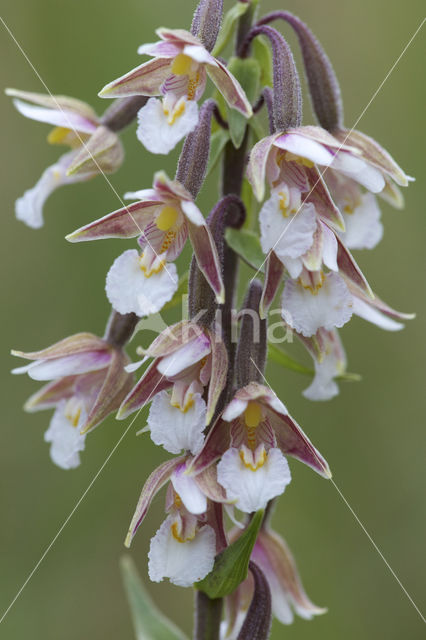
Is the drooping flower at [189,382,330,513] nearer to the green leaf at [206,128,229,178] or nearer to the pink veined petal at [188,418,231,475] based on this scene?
the pink veined petal at [188,418,231,475]

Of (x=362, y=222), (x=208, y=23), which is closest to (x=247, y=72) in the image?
(x=208, y=23)

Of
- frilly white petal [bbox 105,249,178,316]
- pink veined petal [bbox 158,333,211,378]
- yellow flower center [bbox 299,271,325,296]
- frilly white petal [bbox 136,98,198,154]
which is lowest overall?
pink veined petal [bbox 158,333,211,378]

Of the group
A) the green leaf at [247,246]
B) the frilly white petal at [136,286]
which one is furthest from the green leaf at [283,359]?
the frilly white petal at [136,286]

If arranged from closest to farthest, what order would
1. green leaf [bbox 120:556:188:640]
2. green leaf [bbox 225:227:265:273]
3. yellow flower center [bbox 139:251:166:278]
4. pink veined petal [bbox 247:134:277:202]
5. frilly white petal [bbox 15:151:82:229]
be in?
pink veined petal [bbox 247:134:277:202] → yellow flower center [bbox 139:251:166:278] → green leaf [bbox 225:227:265:273] → frilly white petal [bbox 15:151:82:229] → green leaf [bbox 120:556:188:640]

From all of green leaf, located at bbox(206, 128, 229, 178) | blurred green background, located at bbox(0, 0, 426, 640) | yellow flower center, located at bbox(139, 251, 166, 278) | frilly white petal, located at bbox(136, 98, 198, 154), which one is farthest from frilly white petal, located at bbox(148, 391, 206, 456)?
blurred green background, located at bbox(0, 0, 426, 640)

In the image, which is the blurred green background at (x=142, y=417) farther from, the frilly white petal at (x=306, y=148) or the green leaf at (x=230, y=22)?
the frilly white petal at (x=306, y=148)

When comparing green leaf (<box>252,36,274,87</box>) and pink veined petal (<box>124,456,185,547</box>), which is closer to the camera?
pink veined petal (<box>124,456,185,547</box>)

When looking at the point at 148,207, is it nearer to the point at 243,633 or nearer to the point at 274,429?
the point at 274,429

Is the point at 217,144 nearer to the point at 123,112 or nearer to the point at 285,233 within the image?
the point at 123,112
